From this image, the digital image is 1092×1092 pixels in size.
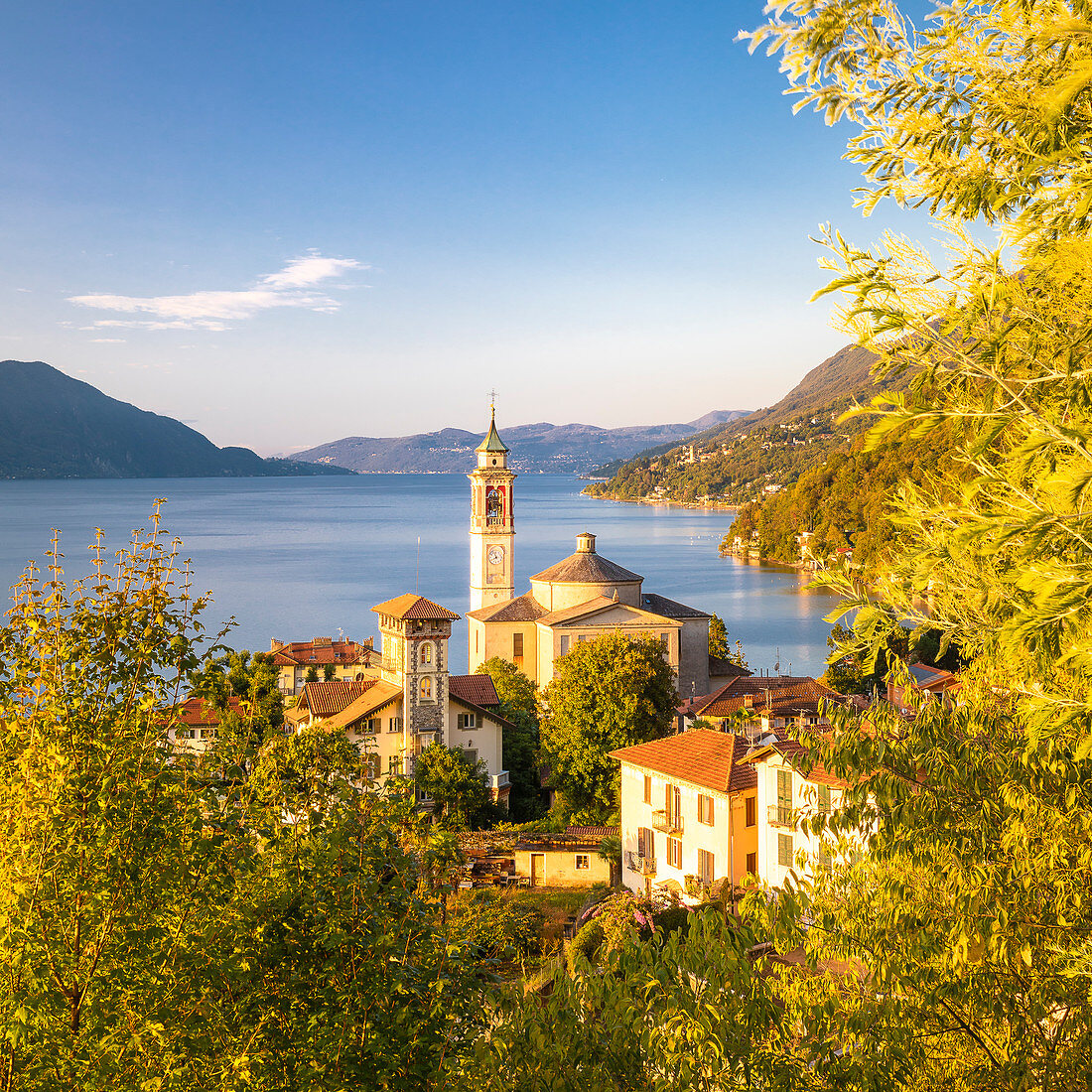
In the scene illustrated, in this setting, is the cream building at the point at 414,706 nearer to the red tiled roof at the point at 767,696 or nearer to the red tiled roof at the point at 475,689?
the red tiled roof at the point at 475,689

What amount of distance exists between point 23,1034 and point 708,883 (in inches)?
669

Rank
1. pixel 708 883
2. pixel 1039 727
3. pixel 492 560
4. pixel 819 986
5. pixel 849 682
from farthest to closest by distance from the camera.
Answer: pixel 492 560 < pixel 849 682 < pixel 708 883 < pixel 819 986 < pixel 1039 727

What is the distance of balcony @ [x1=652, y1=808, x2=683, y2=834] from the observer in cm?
2030

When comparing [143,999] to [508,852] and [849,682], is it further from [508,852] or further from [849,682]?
[849,682]

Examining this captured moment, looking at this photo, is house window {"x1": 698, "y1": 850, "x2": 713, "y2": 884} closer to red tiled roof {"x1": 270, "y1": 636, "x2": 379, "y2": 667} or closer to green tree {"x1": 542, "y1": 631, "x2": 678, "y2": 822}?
green tree {"x1": 542, "y1": 631, "x2": 678, "y2": 822}

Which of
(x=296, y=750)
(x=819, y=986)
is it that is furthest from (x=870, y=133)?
(x=296, y=750)

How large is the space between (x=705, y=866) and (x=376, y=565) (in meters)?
92.6

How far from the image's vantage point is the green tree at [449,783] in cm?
2589

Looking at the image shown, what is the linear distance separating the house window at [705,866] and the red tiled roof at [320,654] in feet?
89.5

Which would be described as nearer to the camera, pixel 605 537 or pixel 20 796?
pixel 20 796

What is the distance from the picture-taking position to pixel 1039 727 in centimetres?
306

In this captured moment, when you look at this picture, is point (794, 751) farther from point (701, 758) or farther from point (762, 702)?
point (762, 702)

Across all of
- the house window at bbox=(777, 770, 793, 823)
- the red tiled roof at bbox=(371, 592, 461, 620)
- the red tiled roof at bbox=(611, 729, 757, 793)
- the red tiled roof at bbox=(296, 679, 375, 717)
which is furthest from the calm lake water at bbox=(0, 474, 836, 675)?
the house window at bbox=(777, 770, 793, 823)

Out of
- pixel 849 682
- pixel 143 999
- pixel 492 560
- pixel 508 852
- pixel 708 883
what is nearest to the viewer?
pixel 143 999
